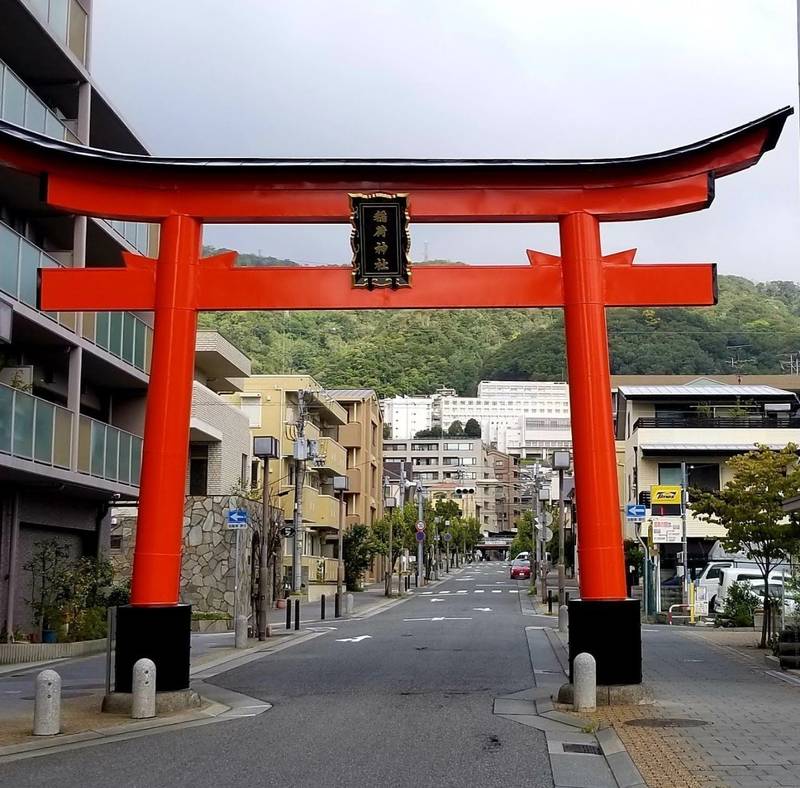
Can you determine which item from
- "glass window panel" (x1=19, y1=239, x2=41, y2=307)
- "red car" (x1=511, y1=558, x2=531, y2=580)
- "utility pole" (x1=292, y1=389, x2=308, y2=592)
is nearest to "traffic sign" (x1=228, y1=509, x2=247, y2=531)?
"glass window panel" (x1=19, y1=239, x2=41, y2=307)

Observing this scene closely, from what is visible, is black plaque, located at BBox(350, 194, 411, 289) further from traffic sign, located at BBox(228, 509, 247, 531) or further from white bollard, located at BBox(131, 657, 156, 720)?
traffic sign, located at BBox(228, 509, 247, 531)

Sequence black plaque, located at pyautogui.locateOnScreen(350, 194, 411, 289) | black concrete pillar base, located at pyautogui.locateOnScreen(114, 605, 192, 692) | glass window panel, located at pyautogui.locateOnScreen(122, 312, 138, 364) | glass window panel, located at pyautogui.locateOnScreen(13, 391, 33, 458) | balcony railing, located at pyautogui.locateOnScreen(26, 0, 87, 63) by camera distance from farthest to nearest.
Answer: glass window panel, located at pyautogui.locateOnScreen(122, 312, 138, 364) < balcony railing, located at pyautogui.locateOnScreen(26, 0, 87, 63) < glass window panel, located at pyautogui.locateOnScreen(13, 391, 33, 458) < black plaque, located at pyautogui.locateOnScreen(350, 194, 411, 289) < black concrete pillar base, located at pyautogui.locateOnScreen(114, 605, 192, 692)

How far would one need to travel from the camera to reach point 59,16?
24.6 metres

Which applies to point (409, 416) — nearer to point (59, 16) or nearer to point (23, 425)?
point (59, 16)

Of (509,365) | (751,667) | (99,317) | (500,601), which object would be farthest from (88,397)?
(509,365)

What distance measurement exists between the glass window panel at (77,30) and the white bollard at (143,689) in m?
17.1

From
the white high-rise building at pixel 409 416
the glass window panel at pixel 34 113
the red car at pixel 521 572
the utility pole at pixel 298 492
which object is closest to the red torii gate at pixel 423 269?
the glass window panel at pixel 34 113

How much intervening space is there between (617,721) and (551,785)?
363 centimetres

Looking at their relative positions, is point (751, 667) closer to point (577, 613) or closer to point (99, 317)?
point (577, 613)

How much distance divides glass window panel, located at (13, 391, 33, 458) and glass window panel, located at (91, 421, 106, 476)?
387 cm

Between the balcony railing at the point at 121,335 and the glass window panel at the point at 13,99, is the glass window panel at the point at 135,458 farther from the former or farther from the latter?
the glass window panel at the point at 13,99

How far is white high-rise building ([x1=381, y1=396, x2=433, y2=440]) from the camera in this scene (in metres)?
192

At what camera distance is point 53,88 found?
26.0m

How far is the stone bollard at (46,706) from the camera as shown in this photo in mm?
12484
